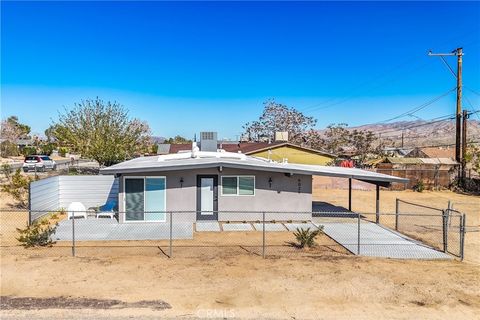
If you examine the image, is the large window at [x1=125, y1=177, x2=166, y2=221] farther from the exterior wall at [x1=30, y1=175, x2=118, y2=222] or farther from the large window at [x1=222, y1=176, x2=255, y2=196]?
the exterior wall at [x1=30, y1=175, x2=118, y2=222]

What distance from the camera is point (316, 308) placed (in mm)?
8305

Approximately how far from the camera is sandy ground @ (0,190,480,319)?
814 centimetres

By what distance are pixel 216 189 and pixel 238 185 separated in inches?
41.5

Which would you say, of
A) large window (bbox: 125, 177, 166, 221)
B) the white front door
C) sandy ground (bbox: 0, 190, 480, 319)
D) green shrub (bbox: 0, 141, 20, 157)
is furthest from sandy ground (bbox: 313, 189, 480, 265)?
green shrub (bbox: 0, 141, 20, 157)

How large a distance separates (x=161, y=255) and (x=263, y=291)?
420cm

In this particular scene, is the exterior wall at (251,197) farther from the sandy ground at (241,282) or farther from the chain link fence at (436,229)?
the chain link fence at (436,229)

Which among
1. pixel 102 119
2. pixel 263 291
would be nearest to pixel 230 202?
pixel 263 291

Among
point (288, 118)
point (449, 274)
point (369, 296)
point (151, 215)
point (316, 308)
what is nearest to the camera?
point (316, 308)

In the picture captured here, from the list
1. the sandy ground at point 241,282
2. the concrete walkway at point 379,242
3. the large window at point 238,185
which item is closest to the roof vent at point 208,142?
the large window at point 238,185

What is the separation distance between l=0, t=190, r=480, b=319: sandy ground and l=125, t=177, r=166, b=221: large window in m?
3.62

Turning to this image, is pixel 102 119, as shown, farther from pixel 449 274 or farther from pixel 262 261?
pixel 449 274

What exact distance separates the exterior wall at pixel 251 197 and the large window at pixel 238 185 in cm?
17

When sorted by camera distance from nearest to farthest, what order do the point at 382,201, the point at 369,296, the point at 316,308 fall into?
1. the point at 316,308
2. the point at 369,296
3. the point at 382,201

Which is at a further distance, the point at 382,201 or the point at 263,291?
the point at 382,201
